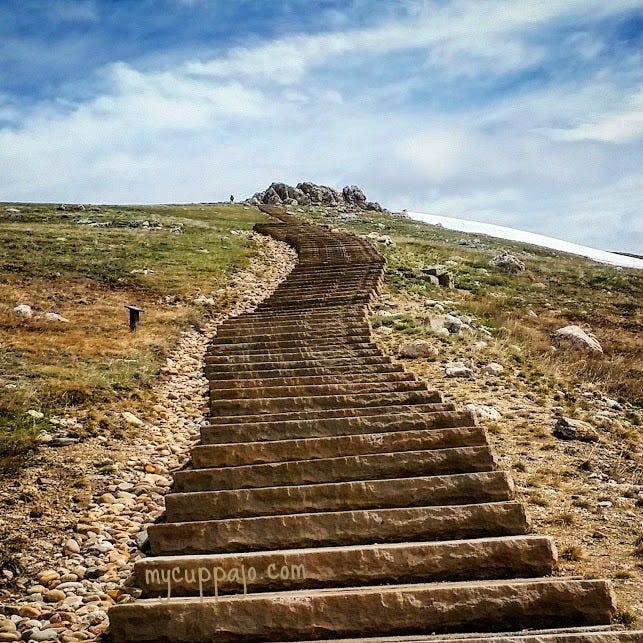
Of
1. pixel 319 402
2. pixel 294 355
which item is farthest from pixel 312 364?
pixel 319 402

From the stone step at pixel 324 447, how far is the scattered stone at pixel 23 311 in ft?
27.3

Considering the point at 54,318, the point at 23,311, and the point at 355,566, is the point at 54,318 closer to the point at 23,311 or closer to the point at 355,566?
the point at 23,311

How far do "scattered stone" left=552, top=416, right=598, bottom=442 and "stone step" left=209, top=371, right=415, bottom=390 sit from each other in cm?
218

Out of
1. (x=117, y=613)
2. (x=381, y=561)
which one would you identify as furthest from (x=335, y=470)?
→ (x=117, y=613)

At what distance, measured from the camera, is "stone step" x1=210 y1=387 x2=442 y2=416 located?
7.67m

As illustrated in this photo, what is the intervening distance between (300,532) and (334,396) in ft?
10.2

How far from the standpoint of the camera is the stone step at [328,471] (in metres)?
5.83

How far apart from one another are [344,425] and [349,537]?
6.90 feet

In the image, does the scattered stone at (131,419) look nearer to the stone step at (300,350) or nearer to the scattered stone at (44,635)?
the stone step at (300,350)

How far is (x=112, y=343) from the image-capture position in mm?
11391

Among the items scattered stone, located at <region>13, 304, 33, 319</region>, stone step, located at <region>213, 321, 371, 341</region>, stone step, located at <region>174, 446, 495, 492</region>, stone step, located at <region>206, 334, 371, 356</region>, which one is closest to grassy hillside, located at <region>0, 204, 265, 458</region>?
scattered stone, located at <region>13, 304, 33, 319</region>

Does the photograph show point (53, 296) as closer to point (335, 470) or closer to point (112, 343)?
point (112, 343)

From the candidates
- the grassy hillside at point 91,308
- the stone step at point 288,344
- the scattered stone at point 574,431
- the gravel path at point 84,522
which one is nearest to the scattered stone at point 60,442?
the gravel path at point 84,522

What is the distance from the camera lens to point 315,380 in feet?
29.4
